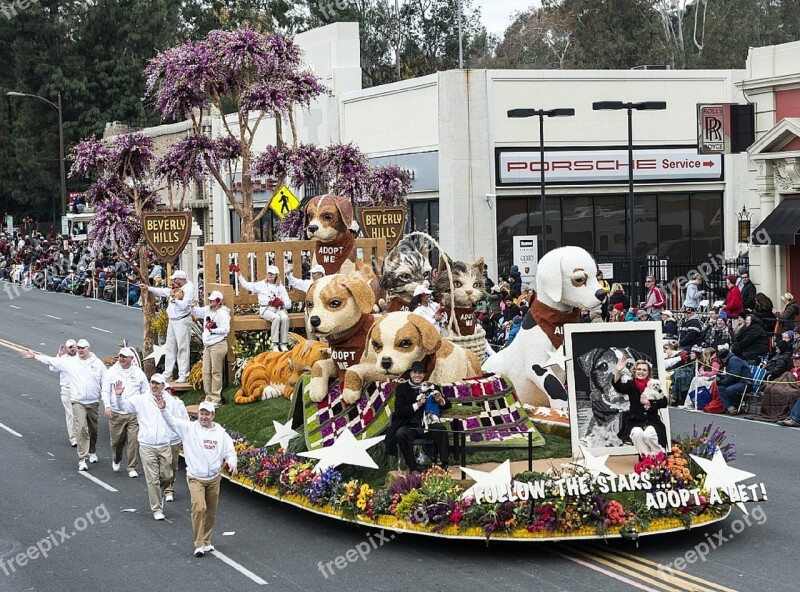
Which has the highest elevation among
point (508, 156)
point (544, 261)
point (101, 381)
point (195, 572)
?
point (508, 156)

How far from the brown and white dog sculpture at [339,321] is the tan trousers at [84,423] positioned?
487 centimetres

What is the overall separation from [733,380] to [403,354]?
31.2 ft

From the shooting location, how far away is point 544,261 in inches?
632

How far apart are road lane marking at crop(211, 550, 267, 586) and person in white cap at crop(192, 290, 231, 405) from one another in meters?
5.31

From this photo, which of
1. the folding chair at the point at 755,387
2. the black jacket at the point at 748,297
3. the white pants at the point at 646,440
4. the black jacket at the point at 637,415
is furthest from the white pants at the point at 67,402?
the black jacket at the point at 748,297

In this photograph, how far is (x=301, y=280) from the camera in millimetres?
19641

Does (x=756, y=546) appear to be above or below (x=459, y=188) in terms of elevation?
below

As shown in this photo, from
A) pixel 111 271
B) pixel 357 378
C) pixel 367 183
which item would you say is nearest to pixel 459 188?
pixel 367 183

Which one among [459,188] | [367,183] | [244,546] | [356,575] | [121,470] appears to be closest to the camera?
[356,575]

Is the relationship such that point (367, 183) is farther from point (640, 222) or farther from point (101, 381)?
point (640, 222)

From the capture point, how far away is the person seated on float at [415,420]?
46.5 feet

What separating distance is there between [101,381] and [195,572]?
6.56m

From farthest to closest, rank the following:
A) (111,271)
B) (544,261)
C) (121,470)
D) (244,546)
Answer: (111,271) → (121,470) → (544,261) → (244,546)

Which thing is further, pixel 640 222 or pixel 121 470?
pixel 640 222
